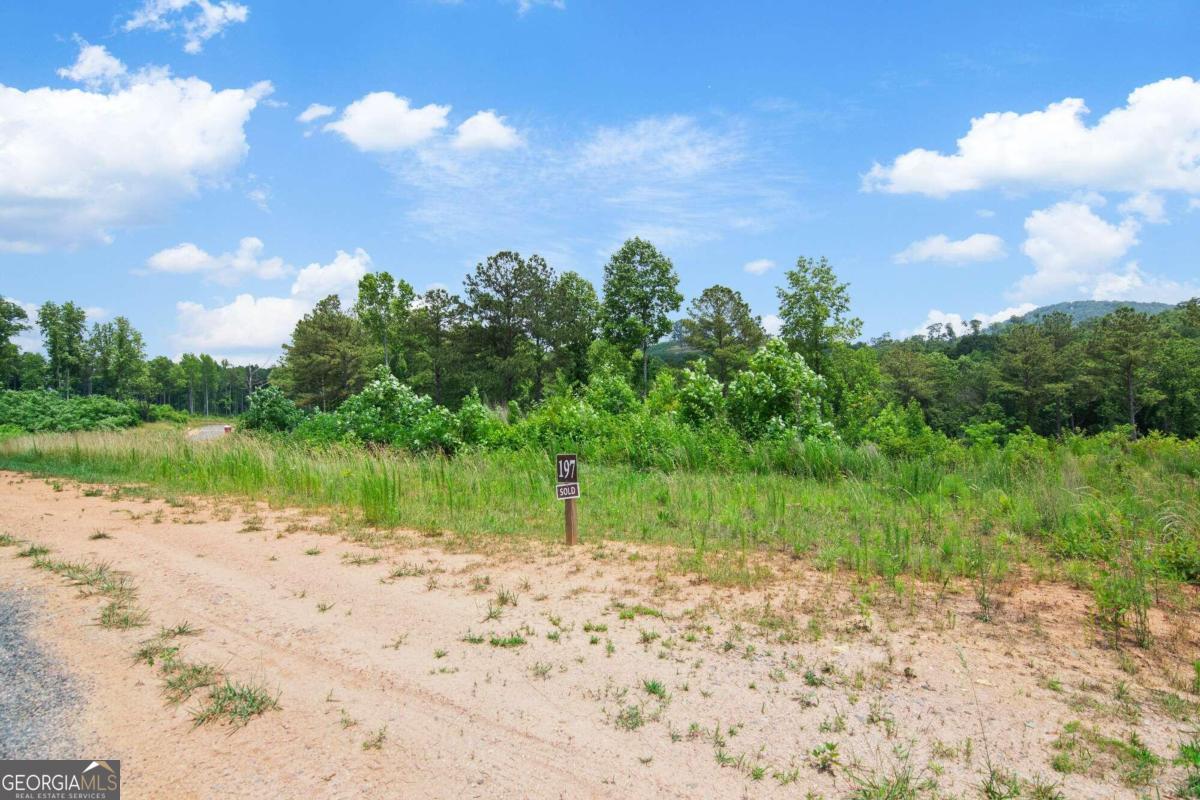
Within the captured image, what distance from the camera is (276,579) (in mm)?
6129


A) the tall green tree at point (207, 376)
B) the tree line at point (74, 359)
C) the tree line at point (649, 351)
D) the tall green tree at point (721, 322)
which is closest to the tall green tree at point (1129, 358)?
the tree line at point (649, 351)

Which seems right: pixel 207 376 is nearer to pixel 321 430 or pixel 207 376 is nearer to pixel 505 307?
pixel 505 307

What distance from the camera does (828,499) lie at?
9141 millimetres

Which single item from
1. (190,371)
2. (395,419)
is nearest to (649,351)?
(395,419)

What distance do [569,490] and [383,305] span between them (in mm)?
40065

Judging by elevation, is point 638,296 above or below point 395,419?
above

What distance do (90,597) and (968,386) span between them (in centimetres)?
7635

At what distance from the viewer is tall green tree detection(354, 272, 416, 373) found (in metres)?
43.5

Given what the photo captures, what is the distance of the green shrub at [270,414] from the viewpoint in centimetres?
1983

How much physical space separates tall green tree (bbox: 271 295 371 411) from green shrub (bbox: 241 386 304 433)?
29.9 meters

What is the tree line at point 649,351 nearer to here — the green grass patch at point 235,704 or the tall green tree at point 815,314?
the tall green tree at point 815,314

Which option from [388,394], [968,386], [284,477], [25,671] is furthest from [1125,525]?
[968,386]

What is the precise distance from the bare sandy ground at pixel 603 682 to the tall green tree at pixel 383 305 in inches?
1549

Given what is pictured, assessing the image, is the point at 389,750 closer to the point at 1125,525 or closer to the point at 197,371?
the point at 1125,525
